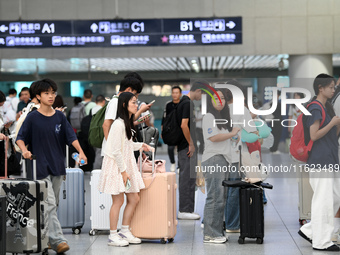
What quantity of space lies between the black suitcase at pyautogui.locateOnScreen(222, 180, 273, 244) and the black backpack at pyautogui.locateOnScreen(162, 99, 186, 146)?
6.99 ft

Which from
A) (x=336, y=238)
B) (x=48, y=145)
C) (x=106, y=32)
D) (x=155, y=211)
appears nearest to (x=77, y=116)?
(x=106, y=32)

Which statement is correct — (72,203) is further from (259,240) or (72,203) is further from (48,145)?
(259,240)

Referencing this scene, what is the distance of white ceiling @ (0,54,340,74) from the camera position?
18.0 m

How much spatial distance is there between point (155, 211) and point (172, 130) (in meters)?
2.12

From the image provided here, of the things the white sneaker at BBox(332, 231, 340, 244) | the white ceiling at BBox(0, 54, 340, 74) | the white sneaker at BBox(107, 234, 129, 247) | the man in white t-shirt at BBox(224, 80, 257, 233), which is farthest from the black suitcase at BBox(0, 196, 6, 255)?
the white ceiling at BBox(0, 54, 340, 74)

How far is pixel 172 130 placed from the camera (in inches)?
354

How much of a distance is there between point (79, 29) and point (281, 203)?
8373 mm

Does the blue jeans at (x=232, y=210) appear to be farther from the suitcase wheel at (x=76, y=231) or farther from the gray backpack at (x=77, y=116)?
the gray backpack at (x=77, y=116)

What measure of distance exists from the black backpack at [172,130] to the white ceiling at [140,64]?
29.2 ft

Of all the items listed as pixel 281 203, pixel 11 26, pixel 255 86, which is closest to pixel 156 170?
pixel 255 86

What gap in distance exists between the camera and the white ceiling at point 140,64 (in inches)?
711

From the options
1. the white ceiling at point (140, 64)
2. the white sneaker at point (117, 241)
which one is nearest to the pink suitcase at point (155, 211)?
the white sneaker at point (117, 241)

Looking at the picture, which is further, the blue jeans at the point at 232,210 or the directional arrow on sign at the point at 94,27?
the directional arrow on sign at the point at 94,27

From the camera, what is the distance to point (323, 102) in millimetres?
6684
